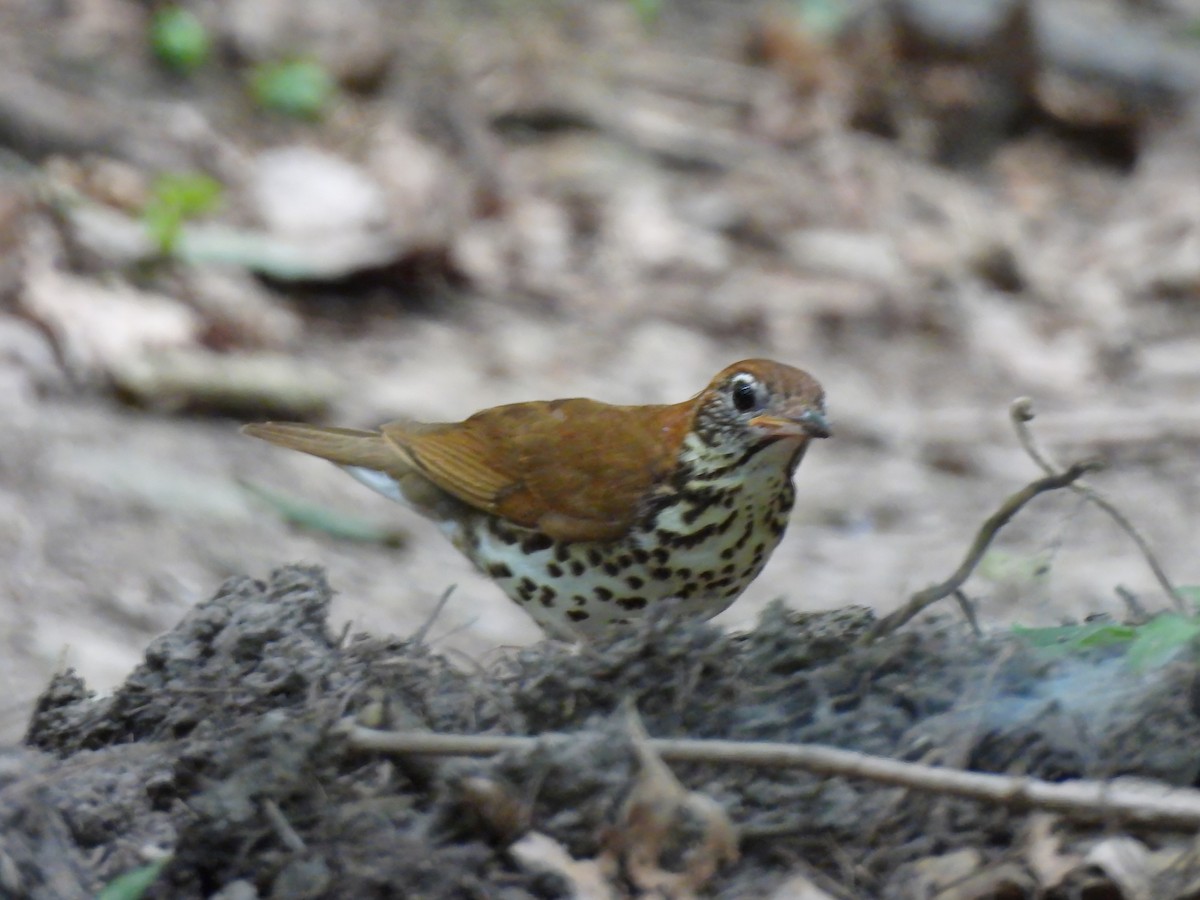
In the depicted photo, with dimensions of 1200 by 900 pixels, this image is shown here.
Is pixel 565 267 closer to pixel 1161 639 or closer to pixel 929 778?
pixel 1161 639

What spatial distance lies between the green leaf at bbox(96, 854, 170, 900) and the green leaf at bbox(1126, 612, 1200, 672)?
1430 mm

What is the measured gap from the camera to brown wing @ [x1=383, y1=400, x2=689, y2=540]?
340 centimetres

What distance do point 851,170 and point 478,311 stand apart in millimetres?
2788

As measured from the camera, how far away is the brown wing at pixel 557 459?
340 centimetres

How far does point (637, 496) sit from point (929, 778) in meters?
1.26

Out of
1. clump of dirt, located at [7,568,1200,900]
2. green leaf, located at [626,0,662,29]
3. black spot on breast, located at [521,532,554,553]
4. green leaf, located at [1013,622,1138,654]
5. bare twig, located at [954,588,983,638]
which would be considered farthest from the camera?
green leaf, located at [626,0,662,29]

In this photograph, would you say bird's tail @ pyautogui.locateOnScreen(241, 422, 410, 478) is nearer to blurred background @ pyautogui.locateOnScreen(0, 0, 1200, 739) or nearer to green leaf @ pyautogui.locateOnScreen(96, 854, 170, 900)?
blurred background @ pyautogui.locateOnScreen(0, 0, 1200, 739)

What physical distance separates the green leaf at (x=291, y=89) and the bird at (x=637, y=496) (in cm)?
526

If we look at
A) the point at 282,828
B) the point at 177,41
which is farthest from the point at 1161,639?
the point at 177,41

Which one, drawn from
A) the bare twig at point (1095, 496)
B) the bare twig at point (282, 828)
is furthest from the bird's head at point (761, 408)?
the bare twig at point (282, 828)

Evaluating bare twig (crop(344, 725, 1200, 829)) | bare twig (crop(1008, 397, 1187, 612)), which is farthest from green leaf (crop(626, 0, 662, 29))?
bare twig (crop(344, 725, 1200, 829))

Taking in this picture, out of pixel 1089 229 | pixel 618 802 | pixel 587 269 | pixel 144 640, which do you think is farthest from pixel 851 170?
pixel 618 802

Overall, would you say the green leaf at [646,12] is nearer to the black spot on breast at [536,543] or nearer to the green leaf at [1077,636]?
the black spot on breast at [536,543]

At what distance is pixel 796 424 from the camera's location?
320 centimetres
